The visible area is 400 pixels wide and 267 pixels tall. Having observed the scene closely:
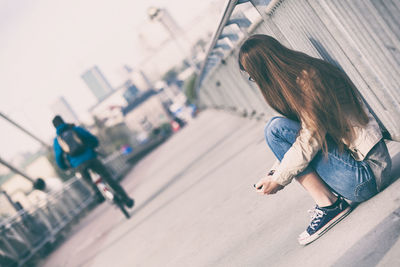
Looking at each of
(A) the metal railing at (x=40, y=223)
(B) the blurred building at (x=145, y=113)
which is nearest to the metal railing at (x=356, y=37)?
(A) the metal railing at (x=40, y=223)

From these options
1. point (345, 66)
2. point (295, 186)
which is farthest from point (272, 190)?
point (295, 186)

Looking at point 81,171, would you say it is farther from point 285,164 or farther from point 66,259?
point 285,164

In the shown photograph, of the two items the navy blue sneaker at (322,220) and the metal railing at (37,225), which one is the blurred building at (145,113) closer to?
the metal railing at (37,225)

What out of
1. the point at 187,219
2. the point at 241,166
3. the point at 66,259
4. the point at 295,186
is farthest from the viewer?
the point at 66,259

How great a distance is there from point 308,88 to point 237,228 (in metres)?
1.88

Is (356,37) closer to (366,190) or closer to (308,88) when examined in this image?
(308,88)

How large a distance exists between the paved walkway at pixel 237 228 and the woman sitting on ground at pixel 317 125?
30 cm

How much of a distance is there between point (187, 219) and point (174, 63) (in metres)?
153

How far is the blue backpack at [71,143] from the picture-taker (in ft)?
22.5

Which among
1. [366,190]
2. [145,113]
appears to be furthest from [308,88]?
[145,113]

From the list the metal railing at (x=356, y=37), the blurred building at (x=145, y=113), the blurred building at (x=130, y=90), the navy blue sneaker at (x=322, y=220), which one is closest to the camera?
the metal railing at (x=356, y=37)

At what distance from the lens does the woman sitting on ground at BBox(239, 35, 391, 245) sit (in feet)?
7.57

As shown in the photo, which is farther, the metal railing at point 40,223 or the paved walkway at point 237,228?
the metal railing at point 40,223

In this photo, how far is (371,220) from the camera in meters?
2.41
